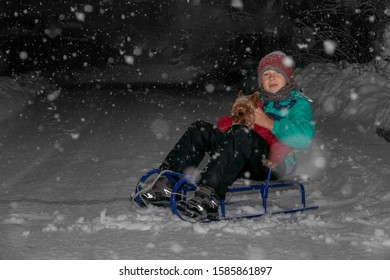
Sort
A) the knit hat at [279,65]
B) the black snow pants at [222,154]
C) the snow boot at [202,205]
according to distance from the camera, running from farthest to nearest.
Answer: the knit hat at [279,65], the black snow pants at [222,154], the snow boot at [202,205]

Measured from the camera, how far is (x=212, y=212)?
13.1ft

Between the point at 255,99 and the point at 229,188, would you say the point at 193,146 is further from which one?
the point at 255,99

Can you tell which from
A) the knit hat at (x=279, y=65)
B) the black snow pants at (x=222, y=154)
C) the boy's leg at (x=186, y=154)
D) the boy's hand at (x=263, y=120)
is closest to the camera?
the black snow pants at (x=222, y=154)

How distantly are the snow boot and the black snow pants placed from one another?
0.22 ft

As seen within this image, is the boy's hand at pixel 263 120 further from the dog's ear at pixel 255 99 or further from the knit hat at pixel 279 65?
the knit hat at pixel 279 65

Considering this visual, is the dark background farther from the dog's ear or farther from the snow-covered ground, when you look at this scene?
the dog's ear

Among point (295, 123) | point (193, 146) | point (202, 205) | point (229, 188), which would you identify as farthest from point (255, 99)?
point (202, 205)

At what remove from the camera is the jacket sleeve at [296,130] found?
13.7 ft

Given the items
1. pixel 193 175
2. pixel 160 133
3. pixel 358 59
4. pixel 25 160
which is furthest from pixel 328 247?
pixel 358 59

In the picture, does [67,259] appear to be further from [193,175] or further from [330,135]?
[330,135]

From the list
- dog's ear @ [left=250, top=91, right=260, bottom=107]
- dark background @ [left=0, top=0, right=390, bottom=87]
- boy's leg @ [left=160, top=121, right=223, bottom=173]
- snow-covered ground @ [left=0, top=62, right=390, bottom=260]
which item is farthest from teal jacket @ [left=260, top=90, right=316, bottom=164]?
dark background @ [left=0, top=0, right=390, bottom=87]

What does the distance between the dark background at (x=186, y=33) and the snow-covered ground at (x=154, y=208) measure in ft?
5.04

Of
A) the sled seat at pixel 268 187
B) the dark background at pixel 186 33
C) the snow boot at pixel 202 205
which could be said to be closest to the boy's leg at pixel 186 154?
the snow boot at pixel 202 205

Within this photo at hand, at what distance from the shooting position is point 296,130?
13.7 ft
